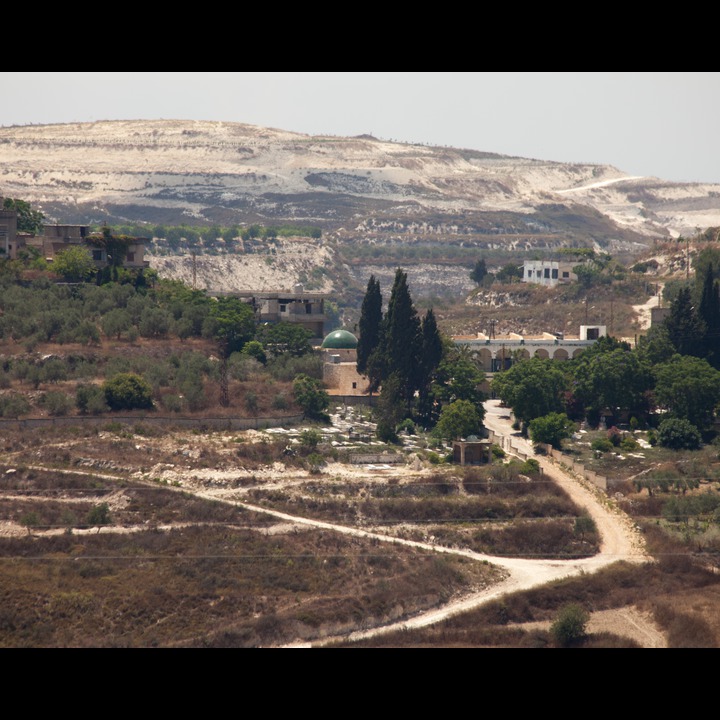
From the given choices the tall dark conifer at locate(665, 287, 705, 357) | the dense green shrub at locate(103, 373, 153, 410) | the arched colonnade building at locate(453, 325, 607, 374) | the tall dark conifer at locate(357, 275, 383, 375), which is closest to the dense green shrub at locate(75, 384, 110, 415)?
the dense green shrub at locate(103, 373, 153, 410)

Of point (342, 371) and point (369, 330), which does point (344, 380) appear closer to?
point (342, 371)

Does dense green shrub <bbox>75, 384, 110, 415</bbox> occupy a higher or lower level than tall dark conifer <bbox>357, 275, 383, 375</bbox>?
lower

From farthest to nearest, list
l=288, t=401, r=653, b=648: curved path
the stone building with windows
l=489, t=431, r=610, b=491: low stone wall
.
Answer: the stone building with windows
l=489, t=431, r=610, b=491: low stone wall
l=288, t=401, r=653, b=648: curved path

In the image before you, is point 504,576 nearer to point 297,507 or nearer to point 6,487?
point 297,507

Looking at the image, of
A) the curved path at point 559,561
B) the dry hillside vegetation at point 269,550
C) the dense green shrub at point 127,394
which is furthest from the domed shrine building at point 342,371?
the curved path at point 559,561

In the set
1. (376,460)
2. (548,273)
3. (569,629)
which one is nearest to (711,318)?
(376,460)

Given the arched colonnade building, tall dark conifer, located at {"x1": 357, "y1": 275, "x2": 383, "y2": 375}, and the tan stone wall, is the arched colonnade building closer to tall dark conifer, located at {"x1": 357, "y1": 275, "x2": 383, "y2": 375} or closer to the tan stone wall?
tall dark conifer, located at {"x1": 357, "y1": 275, "x2": 383, "y2": 375}
